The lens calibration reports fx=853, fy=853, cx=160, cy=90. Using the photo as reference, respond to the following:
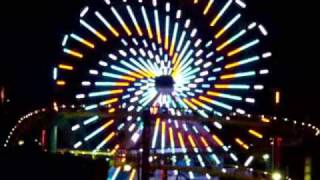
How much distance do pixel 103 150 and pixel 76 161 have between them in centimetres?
1816

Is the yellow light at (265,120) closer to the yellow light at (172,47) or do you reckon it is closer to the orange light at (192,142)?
the orange light at (192,142)

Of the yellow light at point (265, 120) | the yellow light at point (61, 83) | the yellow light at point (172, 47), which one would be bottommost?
the yellow light at point (265, 120)

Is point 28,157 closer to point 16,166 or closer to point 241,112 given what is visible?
point 16,166

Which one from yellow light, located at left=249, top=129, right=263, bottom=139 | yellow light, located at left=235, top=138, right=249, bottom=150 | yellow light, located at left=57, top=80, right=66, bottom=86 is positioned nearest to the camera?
yellow light, located at left=249, top=129, right=263, bottom=139

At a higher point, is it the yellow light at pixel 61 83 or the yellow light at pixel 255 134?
the yellow light at pixel 61 83

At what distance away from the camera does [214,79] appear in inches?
1398

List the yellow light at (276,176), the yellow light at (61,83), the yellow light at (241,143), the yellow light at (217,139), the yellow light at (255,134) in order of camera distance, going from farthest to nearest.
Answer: the yellow light at (61,83) → the yellow light at (217,139) → the yellow light at (241,143) → the yellow light at (255,134) → the yellow light at (276,176)

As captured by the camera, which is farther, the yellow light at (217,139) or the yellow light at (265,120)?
the yellow light at (217,139)

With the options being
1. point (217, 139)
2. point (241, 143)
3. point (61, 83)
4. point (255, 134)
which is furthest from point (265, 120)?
point (61, 83)

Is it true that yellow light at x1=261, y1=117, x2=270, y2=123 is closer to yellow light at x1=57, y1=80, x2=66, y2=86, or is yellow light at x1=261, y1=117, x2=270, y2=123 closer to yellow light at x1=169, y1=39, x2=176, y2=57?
yellow light at x1=169, y1=39, x2=176, y2=57

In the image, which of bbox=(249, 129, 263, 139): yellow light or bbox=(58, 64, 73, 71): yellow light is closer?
bbox=(249, 129, 263, 139): yellow light

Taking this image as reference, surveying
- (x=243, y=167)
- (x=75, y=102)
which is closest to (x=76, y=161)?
(x=243, y=167)

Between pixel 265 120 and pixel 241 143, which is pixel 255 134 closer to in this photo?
pixel 241 143

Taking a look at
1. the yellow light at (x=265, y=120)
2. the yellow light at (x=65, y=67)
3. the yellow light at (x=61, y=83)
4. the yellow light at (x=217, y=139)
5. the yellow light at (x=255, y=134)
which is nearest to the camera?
the yellow light at (x=265, y=120)
